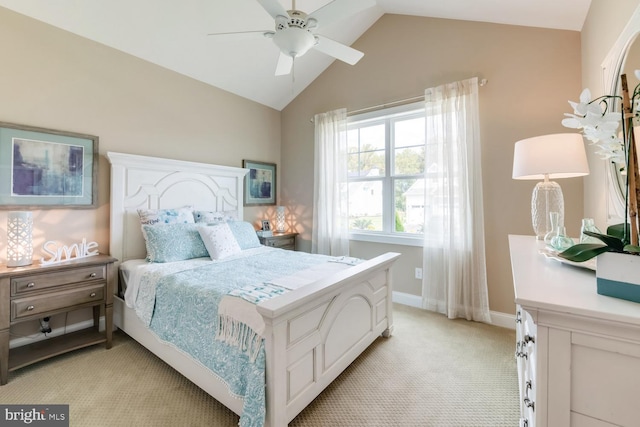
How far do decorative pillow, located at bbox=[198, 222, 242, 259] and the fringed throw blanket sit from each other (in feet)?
0.58

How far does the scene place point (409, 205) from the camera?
11.1 feet

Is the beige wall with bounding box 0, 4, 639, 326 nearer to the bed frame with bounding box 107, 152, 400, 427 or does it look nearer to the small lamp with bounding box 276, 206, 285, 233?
the bed frame with bounding box 107, 152, 400, 427

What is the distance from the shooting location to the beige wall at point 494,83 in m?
2.43

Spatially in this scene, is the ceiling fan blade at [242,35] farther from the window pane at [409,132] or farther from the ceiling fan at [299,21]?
the window pane at [409,132]

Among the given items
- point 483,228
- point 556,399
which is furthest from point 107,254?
point 483,228

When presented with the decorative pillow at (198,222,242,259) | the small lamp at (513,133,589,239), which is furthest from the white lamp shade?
the decorative pillow at (198,222,242,259)

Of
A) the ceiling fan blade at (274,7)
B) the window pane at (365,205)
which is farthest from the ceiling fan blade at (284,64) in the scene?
the window pane at (365,205)

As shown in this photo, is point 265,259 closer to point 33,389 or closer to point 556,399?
point 33,389

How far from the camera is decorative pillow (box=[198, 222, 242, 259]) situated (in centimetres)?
260

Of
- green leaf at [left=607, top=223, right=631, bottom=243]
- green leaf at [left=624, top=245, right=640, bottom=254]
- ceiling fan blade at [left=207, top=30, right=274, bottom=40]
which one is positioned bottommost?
green leaf at [left=624, top=245, right=640, bottom=254]

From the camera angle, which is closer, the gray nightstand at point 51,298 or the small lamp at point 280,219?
the gray nightstand at point 51,298

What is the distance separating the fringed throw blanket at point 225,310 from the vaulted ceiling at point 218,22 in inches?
70.5

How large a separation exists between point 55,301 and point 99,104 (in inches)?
70.8

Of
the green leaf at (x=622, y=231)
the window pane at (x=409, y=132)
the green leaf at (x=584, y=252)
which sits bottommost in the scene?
the green leaf at (x=584, y=252)
